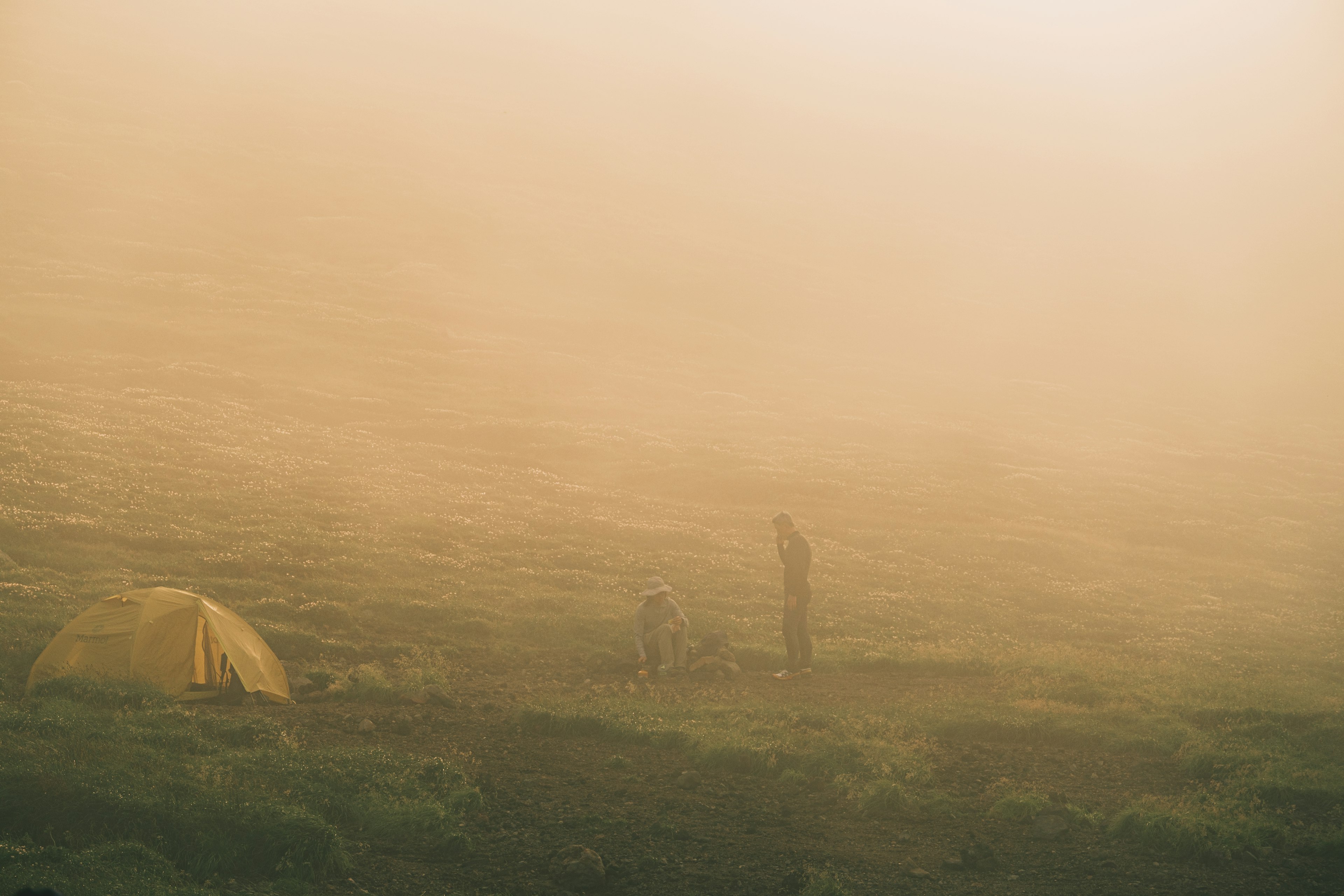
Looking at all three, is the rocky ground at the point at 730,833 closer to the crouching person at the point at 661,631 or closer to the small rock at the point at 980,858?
the small rock at the point at 980,858

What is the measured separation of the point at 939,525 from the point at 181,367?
45.7 m

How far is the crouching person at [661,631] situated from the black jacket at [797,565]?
252 centimetres

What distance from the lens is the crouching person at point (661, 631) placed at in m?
23.6

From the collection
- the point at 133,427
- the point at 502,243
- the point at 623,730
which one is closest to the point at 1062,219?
the point at 502,243

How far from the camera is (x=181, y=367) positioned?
2514 inches

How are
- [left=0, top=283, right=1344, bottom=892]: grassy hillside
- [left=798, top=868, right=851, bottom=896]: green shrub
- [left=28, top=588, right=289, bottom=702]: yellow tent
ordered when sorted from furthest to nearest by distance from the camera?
[left=28, top=588, right=289, bottom=702]: yellow tent
[left=0, top=283, right=1344, bottom=892]: grassy hillside
[left=798, top=868, right=851, bottom=896]: green shrub

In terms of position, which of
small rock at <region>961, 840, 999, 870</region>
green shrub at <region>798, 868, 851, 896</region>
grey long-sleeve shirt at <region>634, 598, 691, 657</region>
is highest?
grey long-sleeve shirt at <region>634, 598, 691, 657</region>

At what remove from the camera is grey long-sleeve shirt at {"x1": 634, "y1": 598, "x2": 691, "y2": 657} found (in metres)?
23.6

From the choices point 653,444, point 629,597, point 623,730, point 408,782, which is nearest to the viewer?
point 408,782

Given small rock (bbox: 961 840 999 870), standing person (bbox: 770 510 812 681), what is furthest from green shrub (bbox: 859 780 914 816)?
standing person (bbox: 770 510 812 681)

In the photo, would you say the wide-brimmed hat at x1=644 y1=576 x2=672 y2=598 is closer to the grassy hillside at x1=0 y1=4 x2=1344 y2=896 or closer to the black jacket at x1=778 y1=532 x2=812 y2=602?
the grassy hillside at x1=0 y1=4 x2=1344 y2=896

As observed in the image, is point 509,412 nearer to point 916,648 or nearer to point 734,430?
point 734,430

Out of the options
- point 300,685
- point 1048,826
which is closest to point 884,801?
point 1048,826

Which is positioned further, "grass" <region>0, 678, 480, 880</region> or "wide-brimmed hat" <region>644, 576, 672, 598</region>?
"wide-brimmed hat" <region>644, 576, 672, 598</region>
